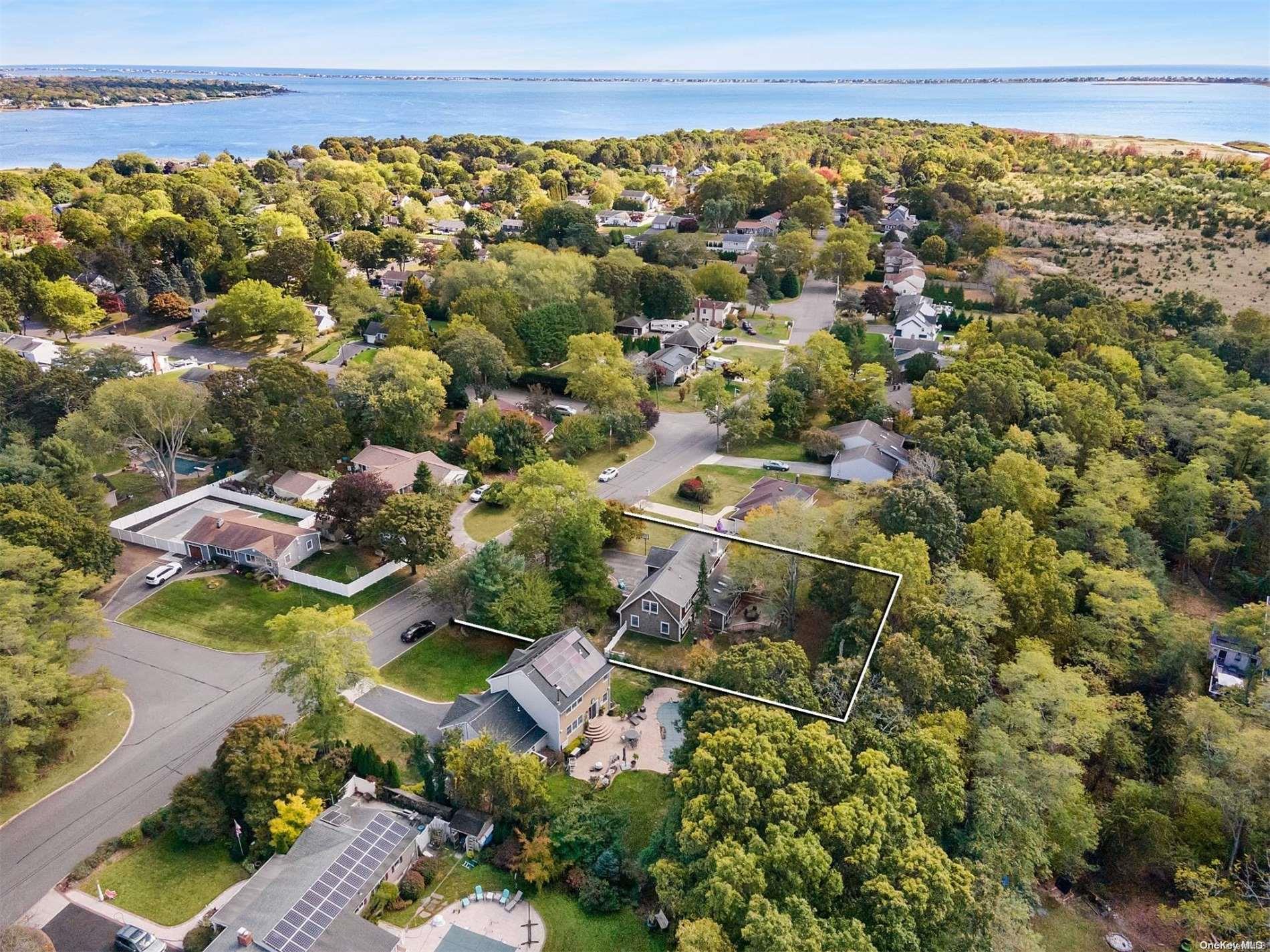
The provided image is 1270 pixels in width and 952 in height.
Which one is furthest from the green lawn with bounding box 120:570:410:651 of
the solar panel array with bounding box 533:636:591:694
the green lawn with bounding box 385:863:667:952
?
the green lawn with bounding box 385:863:667:952

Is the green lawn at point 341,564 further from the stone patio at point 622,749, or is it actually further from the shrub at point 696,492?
the shrub at point 696,492

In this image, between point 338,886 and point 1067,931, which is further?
point 1067,931

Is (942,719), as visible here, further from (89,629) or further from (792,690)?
(89,629)

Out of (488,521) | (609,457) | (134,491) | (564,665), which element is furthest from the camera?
(609,457)

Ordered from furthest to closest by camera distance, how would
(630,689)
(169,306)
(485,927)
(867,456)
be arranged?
(169,306) < (867,456) < (630,689) < (485,927)

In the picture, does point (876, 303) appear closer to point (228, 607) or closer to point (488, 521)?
point (488, 521)

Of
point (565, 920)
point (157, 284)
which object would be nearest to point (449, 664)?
point (565, 920)
